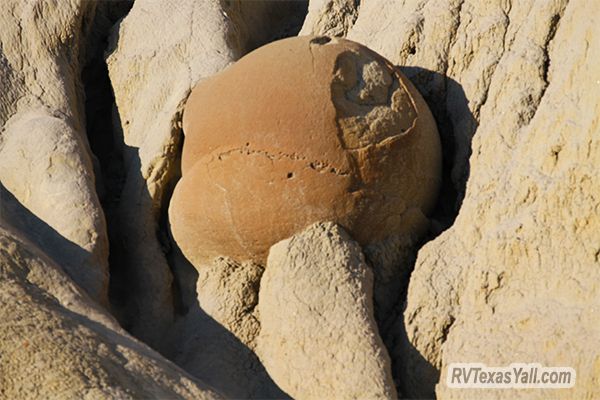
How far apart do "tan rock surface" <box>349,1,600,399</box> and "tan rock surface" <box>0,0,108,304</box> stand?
5.36ft

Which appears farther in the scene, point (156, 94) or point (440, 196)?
point (156, 94)

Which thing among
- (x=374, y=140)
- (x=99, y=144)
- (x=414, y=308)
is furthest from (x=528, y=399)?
(x=99, y=144)

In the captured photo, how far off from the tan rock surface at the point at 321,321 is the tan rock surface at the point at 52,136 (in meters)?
0.90

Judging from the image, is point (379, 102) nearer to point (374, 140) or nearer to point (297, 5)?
point (374, 140)

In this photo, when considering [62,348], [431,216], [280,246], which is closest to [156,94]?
[280,246]

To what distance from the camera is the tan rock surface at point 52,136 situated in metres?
8.09

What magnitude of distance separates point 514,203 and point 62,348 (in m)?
2.25

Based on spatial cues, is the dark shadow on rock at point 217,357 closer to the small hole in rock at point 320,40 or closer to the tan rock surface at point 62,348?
the tan rock surface at point 62,348

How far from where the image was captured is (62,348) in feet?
21.8

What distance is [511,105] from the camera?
8039 mm

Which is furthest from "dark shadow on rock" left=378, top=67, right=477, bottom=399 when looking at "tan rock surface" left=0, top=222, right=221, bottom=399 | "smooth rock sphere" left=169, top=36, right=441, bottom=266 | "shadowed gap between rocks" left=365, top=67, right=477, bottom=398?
"tan rock surface" left=0, top=222, right=221, bottom=399

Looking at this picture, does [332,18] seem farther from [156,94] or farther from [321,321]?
[321,321]

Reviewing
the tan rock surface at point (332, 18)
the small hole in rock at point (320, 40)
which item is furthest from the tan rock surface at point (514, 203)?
the tan rock surface at point (332, 18)

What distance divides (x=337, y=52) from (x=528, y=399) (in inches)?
82.6
